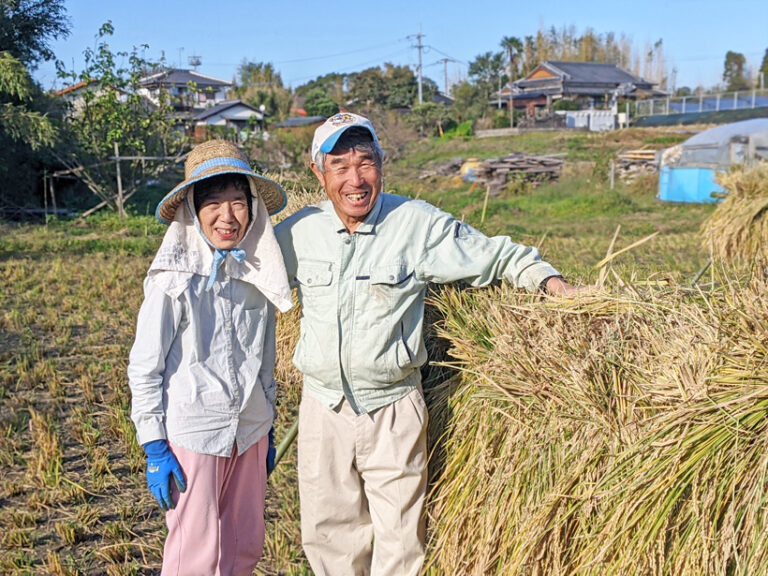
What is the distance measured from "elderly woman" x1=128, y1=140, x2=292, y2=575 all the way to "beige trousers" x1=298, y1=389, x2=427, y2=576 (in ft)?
0.69

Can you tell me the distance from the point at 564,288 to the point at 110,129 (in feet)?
45.0

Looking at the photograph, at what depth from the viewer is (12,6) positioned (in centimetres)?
1426

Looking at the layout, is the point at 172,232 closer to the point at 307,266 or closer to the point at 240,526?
the point at 307,266

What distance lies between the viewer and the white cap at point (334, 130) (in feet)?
7.10

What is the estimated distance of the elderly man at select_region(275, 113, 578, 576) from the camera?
222cm

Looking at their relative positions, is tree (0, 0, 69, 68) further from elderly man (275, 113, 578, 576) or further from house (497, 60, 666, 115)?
house (497, 60, 666, 115)

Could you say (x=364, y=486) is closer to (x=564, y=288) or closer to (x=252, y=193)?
(x=564, y=288)

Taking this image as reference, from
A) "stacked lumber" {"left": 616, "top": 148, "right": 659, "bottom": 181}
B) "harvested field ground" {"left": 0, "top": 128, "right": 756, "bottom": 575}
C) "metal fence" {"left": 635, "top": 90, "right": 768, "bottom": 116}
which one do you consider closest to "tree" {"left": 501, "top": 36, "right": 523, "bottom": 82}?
"metal fence" {"left": 635, "top": 90, "right": 768, "bottom": 116}

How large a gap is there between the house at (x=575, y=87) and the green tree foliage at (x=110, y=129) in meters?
35.1

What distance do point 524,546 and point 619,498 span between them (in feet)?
1.05

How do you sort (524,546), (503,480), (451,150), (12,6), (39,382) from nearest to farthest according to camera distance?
(524,546) → (503,480) → (39,382) → (12,6) → (451,150)

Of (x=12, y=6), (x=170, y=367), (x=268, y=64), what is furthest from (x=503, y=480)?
(x=268, y=64)

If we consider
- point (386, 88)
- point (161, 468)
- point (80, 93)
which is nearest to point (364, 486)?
point (161, 468)

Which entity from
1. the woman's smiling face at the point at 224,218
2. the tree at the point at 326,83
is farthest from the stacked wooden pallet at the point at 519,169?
the tree at the point at 326,83
